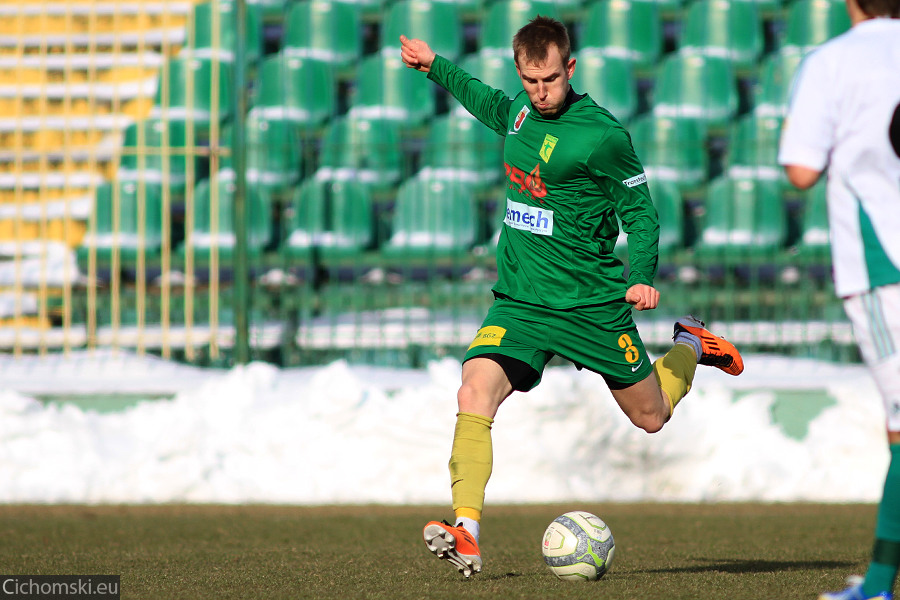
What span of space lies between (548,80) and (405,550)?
2.11 meters

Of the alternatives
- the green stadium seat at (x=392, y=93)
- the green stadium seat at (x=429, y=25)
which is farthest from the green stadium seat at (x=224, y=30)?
the green stadium seat at (x=429, y=25)

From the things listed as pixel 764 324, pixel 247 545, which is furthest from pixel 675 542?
pixel 764 324

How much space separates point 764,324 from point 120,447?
454cm

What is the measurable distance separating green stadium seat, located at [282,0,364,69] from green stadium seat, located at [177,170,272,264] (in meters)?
1.79

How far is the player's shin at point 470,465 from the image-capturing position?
359cm

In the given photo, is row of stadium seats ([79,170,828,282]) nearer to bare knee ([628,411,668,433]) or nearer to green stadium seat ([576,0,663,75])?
green stadium seat ([576,0,663,75])

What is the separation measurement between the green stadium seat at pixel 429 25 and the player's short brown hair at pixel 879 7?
8.01 metres

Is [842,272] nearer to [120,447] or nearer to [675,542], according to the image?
[675,542]

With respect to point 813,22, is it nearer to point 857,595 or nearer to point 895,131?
point 895,131

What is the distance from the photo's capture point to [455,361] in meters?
7.95

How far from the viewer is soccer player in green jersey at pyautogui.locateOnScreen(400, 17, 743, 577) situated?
3707 millimetres

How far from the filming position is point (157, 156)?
9.67 meters

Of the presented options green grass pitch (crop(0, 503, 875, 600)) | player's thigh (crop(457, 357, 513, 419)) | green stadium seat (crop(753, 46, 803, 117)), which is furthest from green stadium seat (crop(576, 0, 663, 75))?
player's thigh (crop(457, 357, 513, 419))

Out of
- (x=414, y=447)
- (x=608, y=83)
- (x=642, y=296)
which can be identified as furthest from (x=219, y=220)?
(x=642, y=296)
